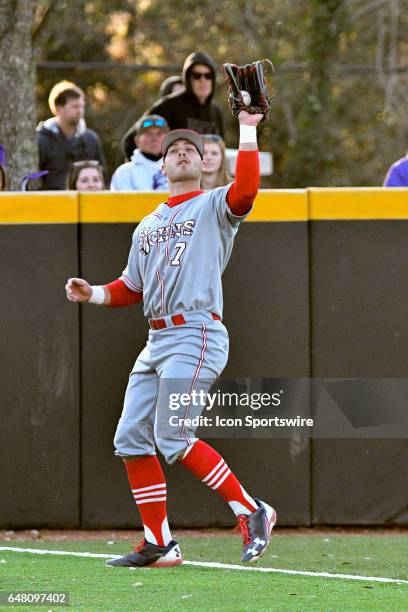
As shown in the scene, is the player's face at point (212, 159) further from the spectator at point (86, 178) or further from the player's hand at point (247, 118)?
the player's hand at point (247, 118)

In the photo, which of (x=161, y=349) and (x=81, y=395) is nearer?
(x=161, y=349)

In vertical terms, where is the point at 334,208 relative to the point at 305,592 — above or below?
above

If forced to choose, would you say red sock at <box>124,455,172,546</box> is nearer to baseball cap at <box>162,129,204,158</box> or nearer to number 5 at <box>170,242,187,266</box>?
number 5 at <box>170,242,187,266</box>

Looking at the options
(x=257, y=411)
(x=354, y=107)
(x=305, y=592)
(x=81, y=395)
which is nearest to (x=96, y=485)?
(x=81, y=395)

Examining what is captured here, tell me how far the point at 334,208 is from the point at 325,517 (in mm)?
1851

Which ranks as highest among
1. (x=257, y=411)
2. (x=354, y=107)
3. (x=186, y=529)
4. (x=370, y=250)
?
(x=354, y=107)

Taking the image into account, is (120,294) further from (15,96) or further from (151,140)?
(15,96)

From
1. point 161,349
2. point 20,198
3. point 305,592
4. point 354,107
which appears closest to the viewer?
point 305,592

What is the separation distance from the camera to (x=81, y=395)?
8.02 meters

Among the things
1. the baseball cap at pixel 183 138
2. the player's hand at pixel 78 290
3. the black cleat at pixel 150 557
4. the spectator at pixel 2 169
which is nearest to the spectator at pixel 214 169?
the spectator at pixel 2 169

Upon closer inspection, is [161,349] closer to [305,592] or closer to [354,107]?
[305,592]

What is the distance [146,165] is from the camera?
9.47m

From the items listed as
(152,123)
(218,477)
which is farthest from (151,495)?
(152,123)

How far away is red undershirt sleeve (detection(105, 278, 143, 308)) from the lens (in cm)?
691
